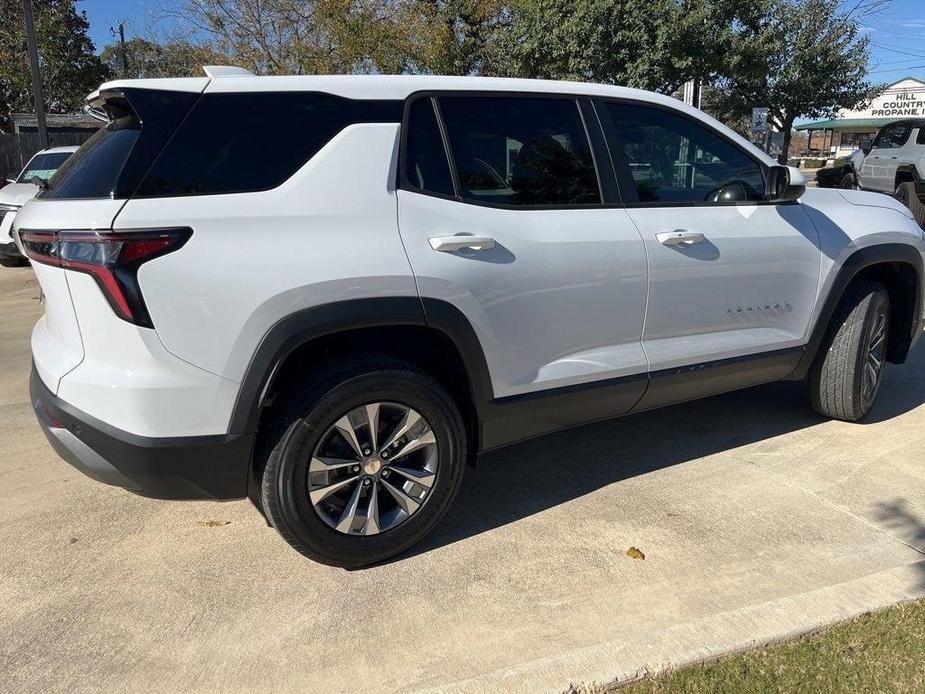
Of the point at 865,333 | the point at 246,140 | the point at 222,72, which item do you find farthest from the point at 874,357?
the point at 222,72

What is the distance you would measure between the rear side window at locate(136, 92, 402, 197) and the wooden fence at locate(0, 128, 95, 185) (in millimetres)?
19553

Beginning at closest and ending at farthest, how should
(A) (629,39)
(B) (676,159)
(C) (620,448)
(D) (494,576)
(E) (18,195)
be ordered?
(D) (494,576) → (B) (676,159) → (C) (620,448) → (E) (18,195) → (A) (629,39)

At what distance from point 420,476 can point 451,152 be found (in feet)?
4.20

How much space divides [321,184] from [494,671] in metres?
1.73

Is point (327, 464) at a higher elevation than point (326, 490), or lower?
higher

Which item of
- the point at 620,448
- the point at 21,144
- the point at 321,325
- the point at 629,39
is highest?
the point at 629,39

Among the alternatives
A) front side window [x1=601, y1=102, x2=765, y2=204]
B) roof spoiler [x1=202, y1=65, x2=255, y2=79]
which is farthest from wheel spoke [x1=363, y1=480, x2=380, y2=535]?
front side window [x1=601, y1=102, x2=765, y2=204]

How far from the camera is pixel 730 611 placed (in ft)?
8.71

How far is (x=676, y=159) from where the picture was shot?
3592 millimetres

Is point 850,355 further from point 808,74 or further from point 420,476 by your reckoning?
point 808,74

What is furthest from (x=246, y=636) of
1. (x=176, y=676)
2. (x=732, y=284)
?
(x=732, y=284)

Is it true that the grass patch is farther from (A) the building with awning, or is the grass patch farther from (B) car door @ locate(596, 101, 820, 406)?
(A) the building with awning

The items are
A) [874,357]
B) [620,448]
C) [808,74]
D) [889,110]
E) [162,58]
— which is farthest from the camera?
[889,110]

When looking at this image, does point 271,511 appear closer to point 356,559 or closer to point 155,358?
point 356,559
